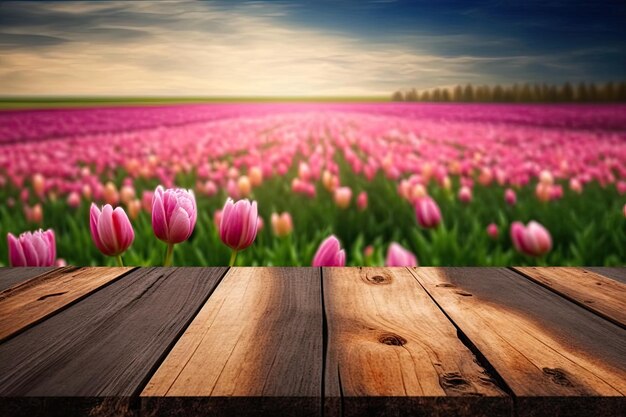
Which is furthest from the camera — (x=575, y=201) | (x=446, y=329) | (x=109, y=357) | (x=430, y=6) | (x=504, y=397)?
(x=575, y=201)

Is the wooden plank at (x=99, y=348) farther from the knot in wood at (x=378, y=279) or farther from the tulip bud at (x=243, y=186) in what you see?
the tulip bud at (x=243, y=186)

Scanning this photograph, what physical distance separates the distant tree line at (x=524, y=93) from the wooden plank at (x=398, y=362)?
1199mm

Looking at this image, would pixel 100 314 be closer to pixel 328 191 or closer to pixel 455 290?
Answer: pixel 455 290

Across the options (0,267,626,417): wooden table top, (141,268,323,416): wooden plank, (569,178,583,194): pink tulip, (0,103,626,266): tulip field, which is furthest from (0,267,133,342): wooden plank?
(569,178,583,194): pink tulip

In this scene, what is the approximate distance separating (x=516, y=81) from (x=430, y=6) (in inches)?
15.0

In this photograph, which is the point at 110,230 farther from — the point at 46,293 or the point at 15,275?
the point at 15,275

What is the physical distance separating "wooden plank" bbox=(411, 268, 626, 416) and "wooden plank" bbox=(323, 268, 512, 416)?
32 millimetres

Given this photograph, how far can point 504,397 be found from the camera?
72 centimetres

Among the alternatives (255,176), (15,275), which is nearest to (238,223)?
(15,275)

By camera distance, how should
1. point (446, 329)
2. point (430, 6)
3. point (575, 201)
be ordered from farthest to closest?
point (575, 201), point (430, 6), point (446, 329)

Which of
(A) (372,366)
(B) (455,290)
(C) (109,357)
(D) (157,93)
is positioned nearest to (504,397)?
(A) (372,366)

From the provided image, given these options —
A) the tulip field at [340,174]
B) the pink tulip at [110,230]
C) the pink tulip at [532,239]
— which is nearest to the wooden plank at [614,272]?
the pink tulip at [532,239]

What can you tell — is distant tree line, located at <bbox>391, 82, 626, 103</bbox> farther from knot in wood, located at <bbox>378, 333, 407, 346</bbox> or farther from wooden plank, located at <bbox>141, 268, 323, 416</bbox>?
knot in wood, located at <bbox>378, 333, 407, 346</bbox>

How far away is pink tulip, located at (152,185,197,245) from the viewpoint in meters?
1.16
